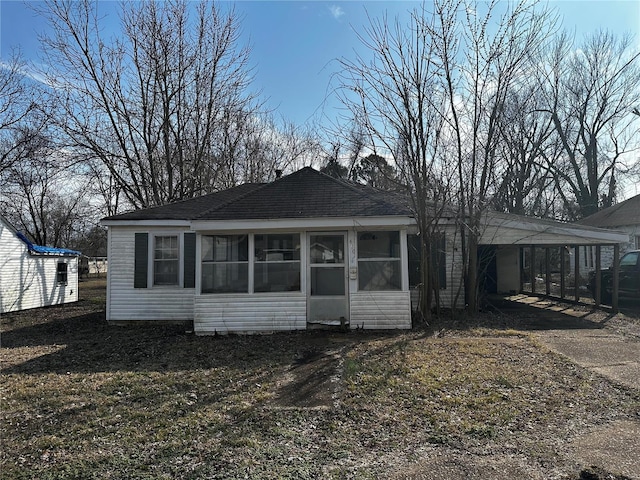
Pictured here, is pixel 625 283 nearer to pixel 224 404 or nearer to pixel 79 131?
pixel 224 404

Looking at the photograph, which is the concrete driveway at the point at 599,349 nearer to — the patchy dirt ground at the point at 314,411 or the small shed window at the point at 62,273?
the patchy dirt ground at the point at 314,411

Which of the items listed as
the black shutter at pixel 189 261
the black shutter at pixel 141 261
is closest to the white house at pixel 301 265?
the black shutter at pixel 189 261

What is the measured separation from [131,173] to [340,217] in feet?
42.2

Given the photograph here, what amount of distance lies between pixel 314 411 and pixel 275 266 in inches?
186

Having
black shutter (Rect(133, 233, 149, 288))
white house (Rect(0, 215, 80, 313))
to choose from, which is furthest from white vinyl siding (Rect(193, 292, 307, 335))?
white house (Rect(0, 215, 80, 313))

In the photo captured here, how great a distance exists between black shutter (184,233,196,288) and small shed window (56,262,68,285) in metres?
9.28

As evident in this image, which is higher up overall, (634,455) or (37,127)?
(37,127)

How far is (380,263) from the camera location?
29.9ft

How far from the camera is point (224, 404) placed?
497 cm

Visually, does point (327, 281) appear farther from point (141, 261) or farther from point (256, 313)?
point (141, 261)

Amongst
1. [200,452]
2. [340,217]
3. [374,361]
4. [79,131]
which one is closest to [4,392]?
[200,452]

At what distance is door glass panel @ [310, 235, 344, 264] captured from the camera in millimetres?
9273

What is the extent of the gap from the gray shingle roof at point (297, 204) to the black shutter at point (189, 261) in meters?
0.58

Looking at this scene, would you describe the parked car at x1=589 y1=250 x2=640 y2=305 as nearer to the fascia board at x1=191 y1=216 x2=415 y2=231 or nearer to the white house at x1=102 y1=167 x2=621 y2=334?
the white house at x1=102 y1=167 x2=621 y2=334
